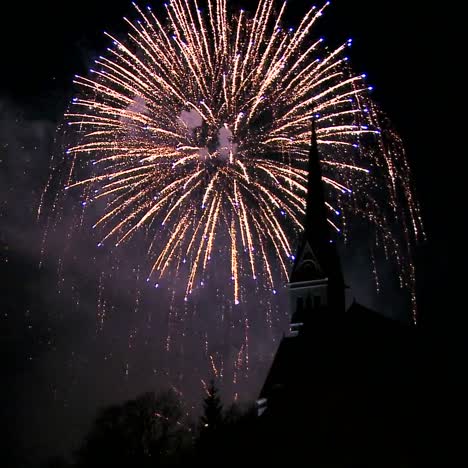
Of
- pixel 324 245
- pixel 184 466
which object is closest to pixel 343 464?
pixel 184 466

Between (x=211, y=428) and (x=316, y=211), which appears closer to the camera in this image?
(x=211, y=428)

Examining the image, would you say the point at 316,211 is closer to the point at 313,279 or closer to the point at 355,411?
the point at 313,279

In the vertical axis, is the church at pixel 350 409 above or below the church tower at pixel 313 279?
below

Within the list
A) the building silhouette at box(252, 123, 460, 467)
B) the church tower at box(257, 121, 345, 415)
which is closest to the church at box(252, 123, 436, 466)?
the building silhouette at box(252, 123, 460, 467)

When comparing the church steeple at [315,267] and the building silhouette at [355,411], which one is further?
the church steeple at [315,267]

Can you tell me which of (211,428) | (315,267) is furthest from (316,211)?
(211,428)

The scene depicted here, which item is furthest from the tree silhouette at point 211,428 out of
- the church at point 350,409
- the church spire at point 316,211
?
the church spire at point 316,211

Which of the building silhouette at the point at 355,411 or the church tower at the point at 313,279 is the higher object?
the church tower at the point at 313,279

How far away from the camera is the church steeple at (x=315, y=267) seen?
41.8 meters

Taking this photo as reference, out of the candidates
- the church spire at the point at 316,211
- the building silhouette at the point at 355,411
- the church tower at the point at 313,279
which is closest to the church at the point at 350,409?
the building silhouette at the point at 355,411

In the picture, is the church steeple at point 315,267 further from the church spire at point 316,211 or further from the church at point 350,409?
the church at point 350,409

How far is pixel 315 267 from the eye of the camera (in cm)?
4241

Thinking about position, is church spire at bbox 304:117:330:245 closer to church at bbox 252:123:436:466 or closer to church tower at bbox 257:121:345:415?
church tower at bbox 257:121:345:415

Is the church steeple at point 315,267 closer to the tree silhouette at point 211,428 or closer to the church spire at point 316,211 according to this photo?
the church spire at point 316,211
